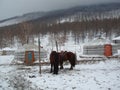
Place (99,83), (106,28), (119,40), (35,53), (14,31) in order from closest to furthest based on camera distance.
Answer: (99,83) → (35,53) → (119,40) → (106,28) → (14,31)

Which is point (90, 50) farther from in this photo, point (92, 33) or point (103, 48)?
point (92, 33)

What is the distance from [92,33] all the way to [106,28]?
6.95 meters

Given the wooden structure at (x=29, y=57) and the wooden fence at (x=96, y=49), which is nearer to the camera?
the wooden structure at (x=29, y=57)

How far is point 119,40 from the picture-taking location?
3884 cm

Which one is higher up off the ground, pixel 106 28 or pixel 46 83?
pixel 106 28

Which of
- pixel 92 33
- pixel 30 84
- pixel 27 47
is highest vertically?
pixel 92 33

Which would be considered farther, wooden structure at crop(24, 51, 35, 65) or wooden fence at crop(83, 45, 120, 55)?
wooden fence at crop(83, 45, 120, 55)

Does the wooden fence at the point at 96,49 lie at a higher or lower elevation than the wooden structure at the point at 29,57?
higher

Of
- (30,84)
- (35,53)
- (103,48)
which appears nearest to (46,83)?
(30,84)

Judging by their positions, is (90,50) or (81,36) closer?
(90,50)

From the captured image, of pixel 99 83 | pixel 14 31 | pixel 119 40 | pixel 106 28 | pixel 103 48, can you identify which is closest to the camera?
pixel 99 83

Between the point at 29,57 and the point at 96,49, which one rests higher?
the point at 96,49

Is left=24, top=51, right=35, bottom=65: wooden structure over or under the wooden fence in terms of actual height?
under

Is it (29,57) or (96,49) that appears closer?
(29,57)
